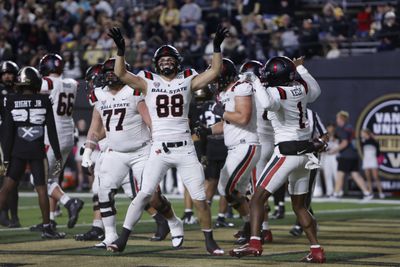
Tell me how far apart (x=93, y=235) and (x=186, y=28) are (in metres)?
13.7

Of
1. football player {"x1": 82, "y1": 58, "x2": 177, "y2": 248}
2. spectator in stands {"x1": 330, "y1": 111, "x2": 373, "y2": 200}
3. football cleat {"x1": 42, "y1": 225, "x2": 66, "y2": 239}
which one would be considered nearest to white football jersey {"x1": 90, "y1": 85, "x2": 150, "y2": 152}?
football player {"x1": 82, "y1": 58, "x2": 177, "y2": 248}

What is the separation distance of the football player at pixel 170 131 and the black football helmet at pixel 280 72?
21.1 inches

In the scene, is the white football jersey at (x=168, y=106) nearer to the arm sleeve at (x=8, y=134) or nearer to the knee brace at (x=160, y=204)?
the knee brace at (x=160, y=204)

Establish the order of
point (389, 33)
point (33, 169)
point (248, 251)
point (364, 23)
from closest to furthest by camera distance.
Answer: point (248, 251) → point (33, 169) → point (389, 33) → point (364, 23)

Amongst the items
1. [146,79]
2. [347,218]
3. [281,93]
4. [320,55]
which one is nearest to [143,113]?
[146,79]

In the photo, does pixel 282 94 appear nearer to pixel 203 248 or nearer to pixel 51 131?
pixel 203 248

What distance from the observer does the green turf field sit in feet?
34.5

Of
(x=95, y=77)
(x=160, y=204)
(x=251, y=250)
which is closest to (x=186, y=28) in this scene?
(x=95, y=77)

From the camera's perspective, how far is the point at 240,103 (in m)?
12.2

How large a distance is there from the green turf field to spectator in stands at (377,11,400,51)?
21.3 ft

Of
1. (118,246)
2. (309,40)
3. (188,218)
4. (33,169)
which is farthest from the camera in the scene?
(309,40)

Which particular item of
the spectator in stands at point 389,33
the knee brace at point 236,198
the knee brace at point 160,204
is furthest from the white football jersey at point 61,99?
the spectator in stands at point 389,33

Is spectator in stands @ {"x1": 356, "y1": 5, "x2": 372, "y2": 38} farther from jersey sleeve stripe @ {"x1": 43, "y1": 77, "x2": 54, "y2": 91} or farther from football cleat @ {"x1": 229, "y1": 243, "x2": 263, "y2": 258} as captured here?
football cleat @ {"x1": 229, "y1": 243, "x2": 263, "y2": 258}

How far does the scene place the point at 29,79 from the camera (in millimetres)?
13094
